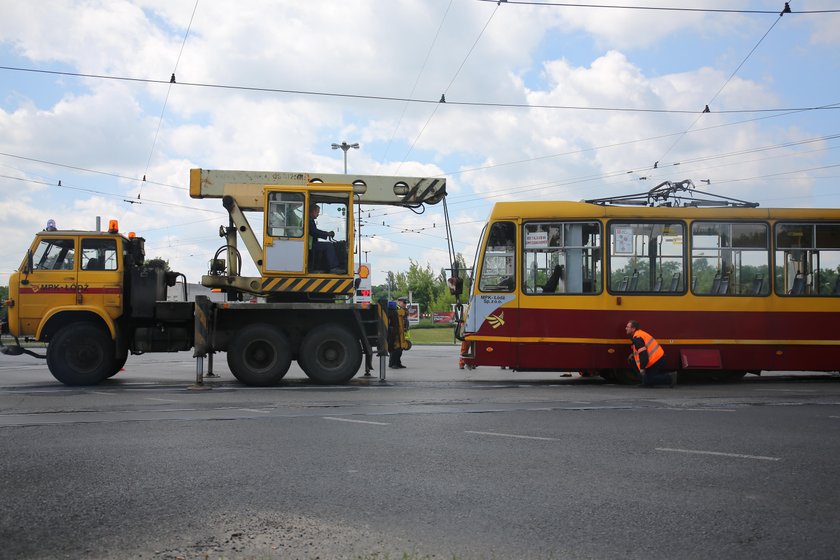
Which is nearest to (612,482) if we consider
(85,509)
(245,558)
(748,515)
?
(748,515)

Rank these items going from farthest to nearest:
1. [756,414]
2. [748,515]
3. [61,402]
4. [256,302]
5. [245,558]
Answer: [256,302] → [61,402] → [756,414] → [748,515] → [245,558]

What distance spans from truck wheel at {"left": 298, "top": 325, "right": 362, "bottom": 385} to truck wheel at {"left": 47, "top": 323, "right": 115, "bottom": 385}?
11.5ft

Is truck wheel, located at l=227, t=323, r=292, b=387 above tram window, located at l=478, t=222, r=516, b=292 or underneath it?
underneath

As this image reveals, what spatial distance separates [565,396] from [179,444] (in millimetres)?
6807

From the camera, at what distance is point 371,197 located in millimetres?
15570

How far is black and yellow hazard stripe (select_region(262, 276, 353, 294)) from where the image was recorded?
14.1 m

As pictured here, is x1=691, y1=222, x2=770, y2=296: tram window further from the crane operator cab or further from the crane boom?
the crane operator cab

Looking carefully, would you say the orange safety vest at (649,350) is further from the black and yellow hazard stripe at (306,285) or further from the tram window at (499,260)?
the black and yellow hazard stripe at (306,285)

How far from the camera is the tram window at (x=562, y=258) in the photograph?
47.6 feet

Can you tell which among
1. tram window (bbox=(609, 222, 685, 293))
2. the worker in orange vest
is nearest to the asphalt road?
the worker in orange vest

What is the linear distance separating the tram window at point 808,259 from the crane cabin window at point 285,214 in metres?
9.27

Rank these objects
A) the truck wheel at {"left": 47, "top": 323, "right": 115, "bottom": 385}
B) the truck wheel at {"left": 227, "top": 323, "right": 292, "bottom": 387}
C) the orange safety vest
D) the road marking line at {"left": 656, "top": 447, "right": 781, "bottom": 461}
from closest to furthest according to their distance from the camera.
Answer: the road marking line at {"left": 656, "top": 447, "right": 781, "bottom": 461} < the truck wheel at {"left": 47, "top": 323, "right": 115, "bottom": 385} < the truck wheel at {"left": 227, "top": 323, "right": 292, "bottom": 387} < the orange safety vest

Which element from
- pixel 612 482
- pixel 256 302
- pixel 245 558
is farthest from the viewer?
pixel 256 302

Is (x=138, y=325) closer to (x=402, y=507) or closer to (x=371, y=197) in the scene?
(x=371, y=197)
